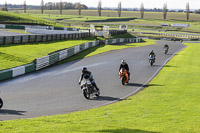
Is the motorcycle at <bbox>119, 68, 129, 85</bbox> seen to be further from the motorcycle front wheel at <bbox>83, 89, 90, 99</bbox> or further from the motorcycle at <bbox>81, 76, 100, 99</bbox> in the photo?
the motorcycle front wheel at <bbox>83, 89, 90, 99</bbox>

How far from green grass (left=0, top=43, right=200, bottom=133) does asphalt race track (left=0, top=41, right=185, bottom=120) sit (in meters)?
1.23

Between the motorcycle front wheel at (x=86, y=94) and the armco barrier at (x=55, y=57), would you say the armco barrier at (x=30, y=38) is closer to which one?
the armco barrier at (x=55, y=57)

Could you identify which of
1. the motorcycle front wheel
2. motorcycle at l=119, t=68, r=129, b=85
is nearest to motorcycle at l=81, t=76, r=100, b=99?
the motorcycle front wheel

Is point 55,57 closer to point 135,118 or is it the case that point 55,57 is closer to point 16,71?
point 16,71

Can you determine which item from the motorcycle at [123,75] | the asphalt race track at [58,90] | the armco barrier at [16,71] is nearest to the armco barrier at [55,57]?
the asphalt race track at [58,90]

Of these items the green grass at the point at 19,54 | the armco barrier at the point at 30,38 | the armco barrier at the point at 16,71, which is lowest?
the armco barrier at the point at 16,71

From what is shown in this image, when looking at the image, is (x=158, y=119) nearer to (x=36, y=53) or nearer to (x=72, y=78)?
(x=72, y=78)

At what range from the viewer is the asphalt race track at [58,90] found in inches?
630

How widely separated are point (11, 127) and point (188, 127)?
20.9ft

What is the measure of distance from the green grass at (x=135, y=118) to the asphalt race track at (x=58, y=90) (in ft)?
4.03

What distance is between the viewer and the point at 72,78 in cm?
2552

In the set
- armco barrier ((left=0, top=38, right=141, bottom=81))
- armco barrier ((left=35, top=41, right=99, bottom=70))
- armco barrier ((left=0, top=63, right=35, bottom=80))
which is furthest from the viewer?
armco barrier ((left=35, top=41, right=99, bottom=70))

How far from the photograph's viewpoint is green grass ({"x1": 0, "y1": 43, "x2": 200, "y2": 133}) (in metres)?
11.6

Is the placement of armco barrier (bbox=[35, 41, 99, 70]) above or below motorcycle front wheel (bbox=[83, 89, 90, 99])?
above
